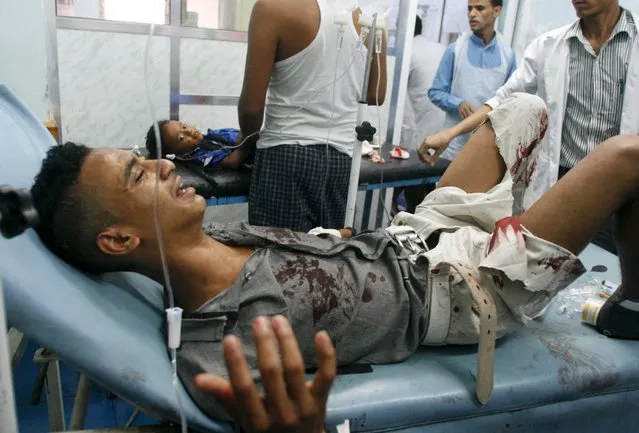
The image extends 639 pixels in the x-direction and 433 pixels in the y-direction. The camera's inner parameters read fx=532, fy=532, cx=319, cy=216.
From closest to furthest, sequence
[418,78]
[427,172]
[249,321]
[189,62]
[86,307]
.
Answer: [86,307], [249,321], [427,172], [189,62], [418,78]

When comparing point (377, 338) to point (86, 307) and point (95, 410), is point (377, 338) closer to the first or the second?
point (86, 307)

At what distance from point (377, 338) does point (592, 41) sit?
5.60 ft

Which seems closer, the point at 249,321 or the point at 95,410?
the point at 249,321

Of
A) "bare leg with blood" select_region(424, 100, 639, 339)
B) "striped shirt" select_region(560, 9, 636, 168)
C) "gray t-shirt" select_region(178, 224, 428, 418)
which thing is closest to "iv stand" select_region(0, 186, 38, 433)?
"gray t-shirt" select_region(178, 224, 428, 418)

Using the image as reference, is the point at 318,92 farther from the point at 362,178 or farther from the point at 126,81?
the point at 126,81

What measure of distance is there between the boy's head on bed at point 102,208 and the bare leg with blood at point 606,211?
90 cm

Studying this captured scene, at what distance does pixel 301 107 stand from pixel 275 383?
1348mm

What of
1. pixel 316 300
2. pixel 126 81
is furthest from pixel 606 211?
pixel 126 81

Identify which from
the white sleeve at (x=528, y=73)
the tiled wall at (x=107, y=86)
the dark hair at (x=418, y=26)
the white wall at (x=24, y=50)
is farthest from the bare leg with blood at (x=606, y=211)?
the dark hair at (x=418, y=26)

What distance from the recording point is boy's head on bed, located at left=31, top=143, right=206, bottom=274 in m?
1.14

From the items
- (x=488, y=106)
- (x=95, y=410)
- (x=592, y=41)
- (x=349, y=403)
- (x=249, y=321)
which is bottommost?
(x=95, y=410)

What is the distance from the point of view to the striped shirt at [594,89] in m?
2.16

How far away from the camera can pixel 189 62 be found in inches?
122

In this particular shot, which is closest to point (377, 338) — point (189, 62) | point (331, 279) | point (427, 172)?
point (331, 279)
